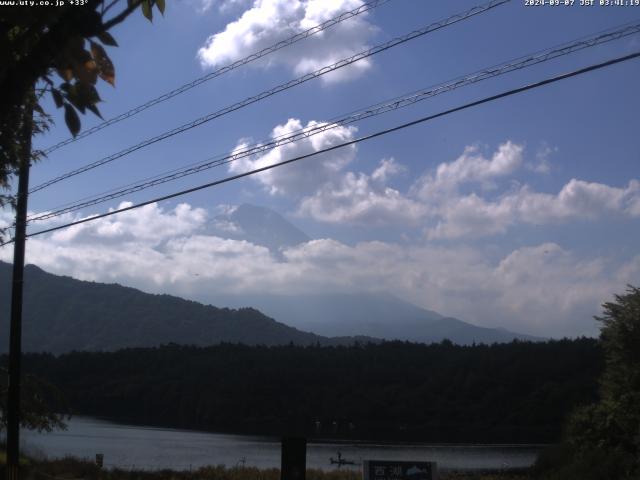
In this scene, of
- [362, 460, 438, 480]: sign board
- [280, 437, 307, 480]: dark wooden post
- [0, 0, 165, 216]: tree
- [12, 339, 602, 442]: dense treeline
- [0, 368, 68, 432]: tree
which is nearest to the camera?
[0, 0, 165, 216]: tree

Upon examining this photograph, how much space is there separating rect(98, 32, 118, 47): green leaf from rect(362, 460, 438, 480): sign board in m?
9.02

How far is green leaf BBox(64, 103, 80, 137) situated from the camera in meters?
3.95

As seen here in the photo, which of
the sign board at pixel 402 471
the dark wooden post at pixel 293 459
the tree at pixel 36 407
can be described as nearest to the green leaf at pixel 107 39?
the sign board at pixel 402 471

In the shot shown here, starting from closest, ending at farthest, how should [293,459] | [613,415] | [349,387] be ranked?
[293,459], [613,415], [349,387]

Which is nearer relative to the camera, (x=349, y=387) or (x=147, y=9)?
(x=147, y=9)

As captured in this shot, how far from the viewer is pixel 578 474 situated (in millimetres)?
22703

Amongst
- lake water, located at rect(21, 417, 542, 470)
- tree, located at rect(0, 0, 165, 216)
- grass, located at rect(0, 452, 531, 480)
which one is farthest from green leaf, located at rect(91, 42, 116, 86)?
lake water, located at rect(21, 417, 542, 470)

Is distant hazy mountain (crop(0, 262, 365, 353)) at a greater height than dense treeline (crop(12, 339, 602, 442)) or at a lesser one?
greater

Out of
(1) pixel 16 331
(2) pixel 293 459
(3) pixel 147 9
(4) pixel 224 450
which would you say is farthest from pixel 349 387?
(3) pixel 147 9

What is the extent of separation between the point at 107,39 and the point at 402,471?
9191 millimetres

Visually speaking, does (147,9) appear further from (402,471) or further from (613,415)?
(613,415)

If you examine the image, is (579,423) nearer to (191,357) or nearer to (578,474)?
(578,474)

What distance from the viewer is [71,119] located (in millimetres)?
3955

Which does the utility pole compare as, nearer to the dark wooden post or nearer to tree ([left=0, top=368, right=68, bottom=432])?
tree ([left=0, top=368, right=68, bottom=432])
